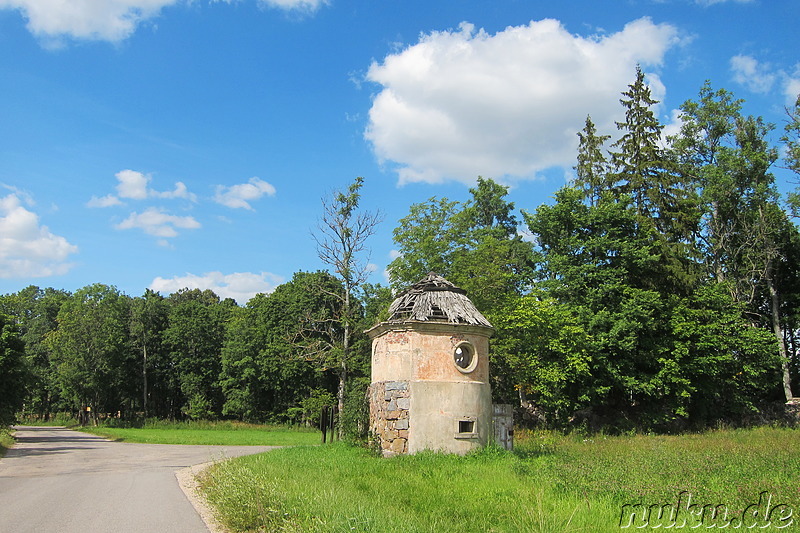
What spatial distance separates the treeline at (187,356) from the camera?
46562 millimetres

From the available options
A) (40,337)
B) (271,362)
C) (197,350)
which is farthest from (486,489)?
(40,337)

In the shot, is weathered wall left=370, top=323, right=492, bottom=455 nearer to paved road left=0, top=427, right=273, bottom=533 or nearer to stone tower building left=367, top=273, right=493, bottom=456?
stone tower building left=367, top=273, right=493, bottom=456

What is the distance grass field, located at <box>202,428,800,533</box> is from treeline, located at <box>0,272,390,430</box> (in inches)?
1106

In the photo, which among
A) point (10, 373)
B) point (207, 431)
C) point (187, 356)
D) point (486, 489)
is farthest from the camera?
point (187, 356)

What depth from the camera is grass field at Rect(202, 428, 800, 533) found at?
7.76m

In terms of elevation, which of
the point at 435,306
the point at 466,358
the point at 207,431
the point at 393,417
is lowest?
the point at 207,431

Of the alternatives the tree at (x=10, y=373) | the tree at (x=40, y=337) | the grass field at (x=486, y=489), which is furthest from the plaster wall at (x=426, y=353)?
the tree at (x=40, y=337)

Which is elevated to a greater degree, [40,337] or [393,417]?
[40,337]

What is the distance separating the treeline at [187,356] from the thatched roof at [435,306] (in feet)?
78.1

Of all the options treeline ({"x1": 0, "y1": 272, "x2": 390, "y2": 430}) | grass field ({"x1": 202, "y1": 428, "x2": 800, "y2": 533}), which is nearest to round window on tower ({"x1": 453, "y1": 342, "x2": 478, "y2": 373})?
grass field ({"x1": 202, "y1": 428, "x2": 800, "y2": 533})

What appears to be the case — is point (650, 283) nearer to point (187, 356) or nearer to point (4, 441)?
point (4, 441)

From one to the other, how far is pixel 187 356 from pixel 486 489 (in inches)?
1942

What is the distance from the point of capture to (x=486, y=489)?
A: 1048 cm

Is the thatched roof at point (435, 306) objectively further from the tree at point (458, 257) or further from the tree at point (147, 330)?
the tree at point (147, 330)
